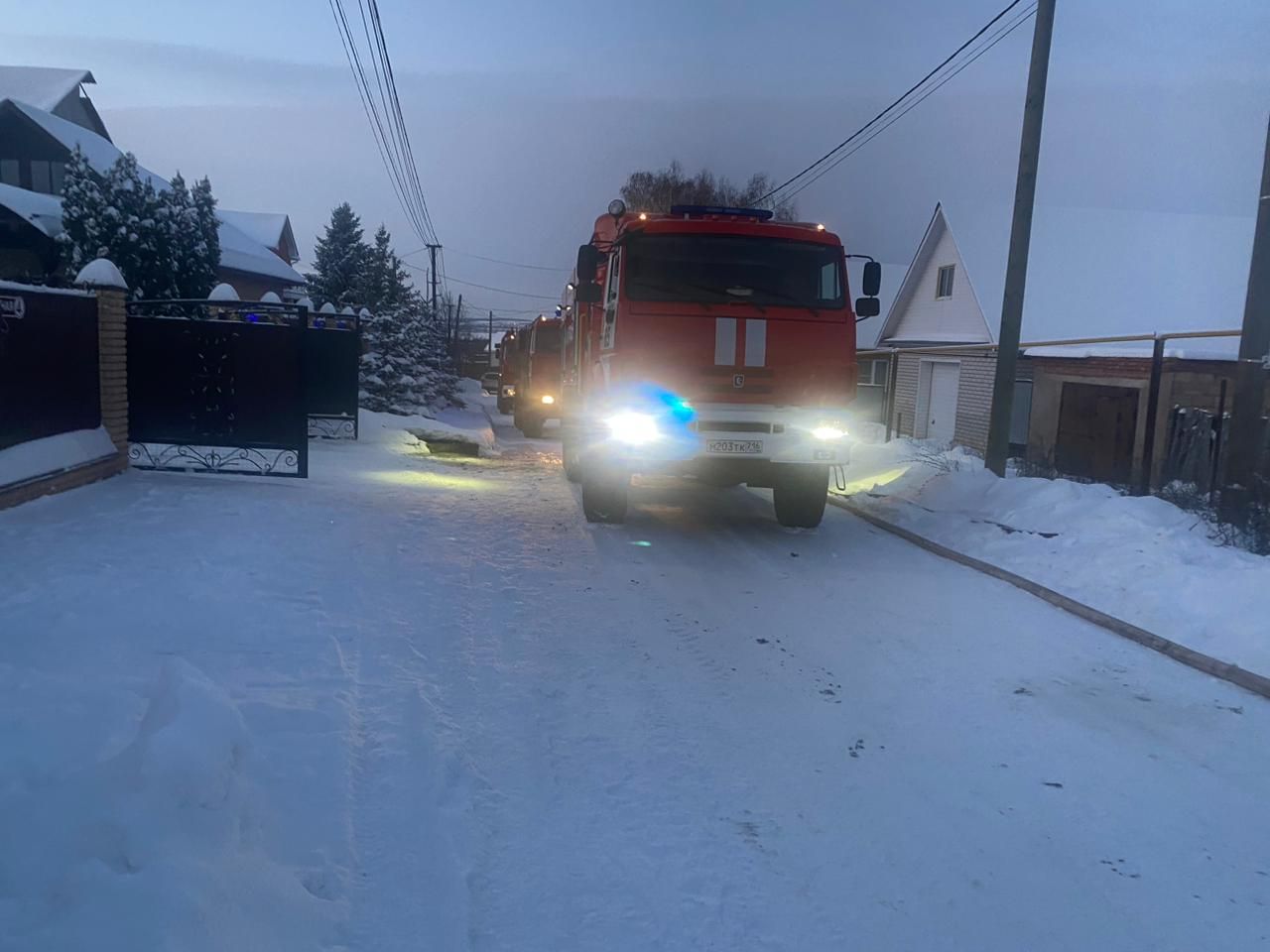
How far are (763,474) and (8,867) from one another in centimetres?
780

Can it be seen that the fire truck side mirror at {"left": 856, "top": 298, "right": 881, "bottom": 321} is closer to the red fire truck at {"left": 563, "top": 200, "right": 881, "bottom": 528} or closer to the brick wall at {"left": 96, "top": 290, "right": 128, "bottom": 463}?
the red fire truck at {"left": 563, "top": 200, "right": 881, "bottom": 528}

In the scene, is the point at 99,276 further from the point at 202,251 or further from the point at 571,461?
the point at 202,251

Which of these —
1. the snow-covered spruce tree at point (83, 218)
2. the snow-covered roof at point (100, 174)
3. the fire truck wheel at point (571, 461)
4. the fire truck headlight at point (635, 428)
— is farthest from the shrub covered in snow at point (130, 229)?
the fire truck headlight at point (635, 428)

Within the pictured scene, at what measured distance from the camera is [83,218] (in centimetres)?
2158

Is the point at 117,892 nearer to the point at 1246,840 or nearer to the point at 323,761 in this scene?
the point at 323,761

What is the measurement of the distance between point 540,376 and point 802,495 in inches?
560

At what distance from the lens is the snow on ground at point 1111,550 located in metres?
6.92

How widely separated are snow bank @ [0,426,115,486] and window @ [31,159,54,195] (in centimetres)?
2514

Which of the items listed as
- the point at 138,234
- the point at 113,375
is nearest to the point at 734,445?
the point at 113,375

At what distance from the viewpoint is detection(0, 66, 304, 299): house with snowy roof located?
24625mm

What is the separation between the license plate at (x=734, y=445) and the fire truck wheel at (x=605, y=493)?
3.48 feet

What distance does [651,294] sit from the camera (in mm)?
9562

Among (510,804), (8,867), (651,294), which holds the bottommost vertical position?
(510,804)

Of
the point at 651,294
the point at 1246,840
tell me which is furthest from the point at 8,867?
the point at 651,294
